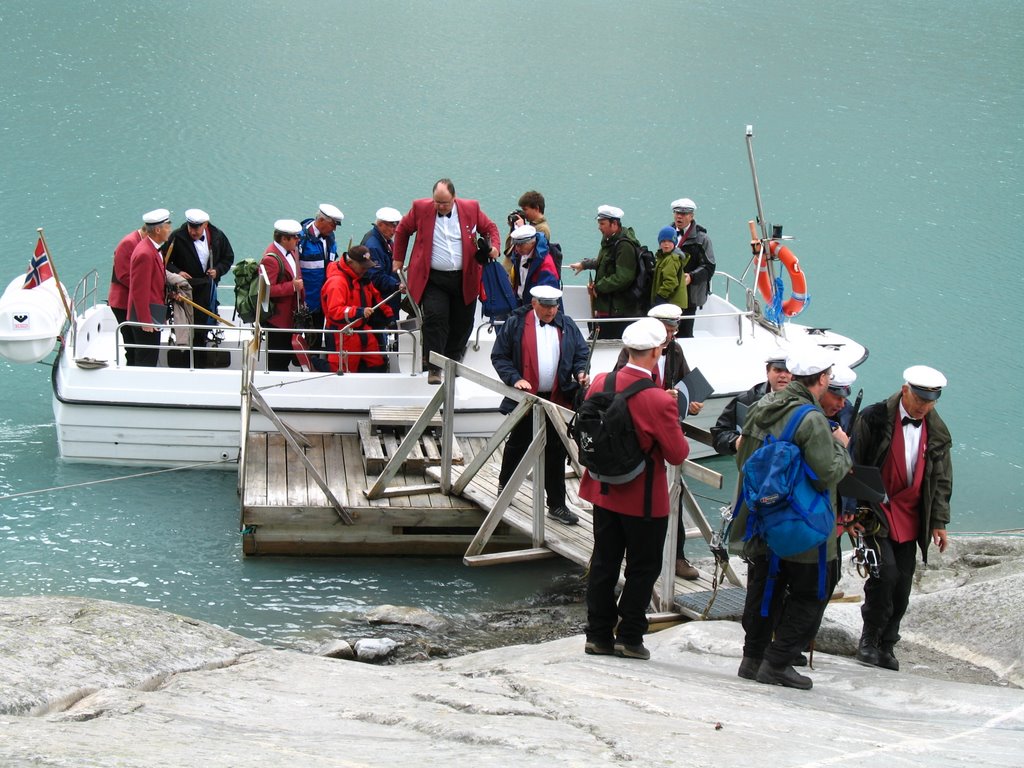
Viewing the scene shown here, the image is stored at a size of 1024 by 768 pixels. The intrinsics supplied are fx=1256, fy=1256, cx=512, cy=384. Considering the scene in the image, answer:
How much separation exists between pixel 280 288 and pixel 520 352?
133 inches

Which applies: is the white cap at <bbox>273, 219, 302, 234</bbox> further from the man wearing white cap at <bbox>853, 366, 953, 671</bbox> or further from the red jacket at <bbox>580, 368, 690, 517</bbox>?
the man wearing white cap at <bbox>853, 366, 953, 671</bbox>

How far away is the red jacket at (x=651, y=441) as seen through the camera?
578 centimetres

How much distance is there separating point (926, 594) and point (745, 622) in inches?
99.7

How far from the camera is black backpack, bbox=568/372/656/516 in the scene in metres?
5.77

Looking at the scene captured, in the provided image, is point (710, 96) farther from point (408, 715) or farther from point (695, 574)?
point (408, 715)

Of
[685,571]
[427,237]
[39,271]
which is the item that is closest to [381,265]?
[427,237]

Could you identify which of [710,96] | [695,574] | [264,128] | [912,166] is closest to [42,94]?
[264,128]

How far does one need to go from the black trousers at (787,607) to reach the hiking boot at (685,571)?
2149mm

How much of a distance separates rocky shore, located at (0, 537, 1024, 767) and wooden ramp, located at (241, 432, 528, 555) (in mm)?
2505

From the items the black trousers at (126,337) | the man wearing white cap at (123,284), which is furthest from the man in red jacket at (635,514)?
the black trousers at (126,337)

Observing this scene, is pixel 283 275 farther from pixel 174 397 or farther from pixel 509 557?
pixel 509 557

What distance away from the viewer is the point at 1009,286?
18875 millimetres

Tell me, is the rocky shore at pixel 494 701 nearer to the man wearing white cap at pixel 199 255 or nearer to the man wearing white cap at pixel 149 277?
the man wearing white cap at pixel 149 277

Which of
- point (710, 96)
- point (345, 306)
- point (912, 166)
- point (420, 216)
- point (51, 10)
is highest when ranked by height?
point (51, 10)
